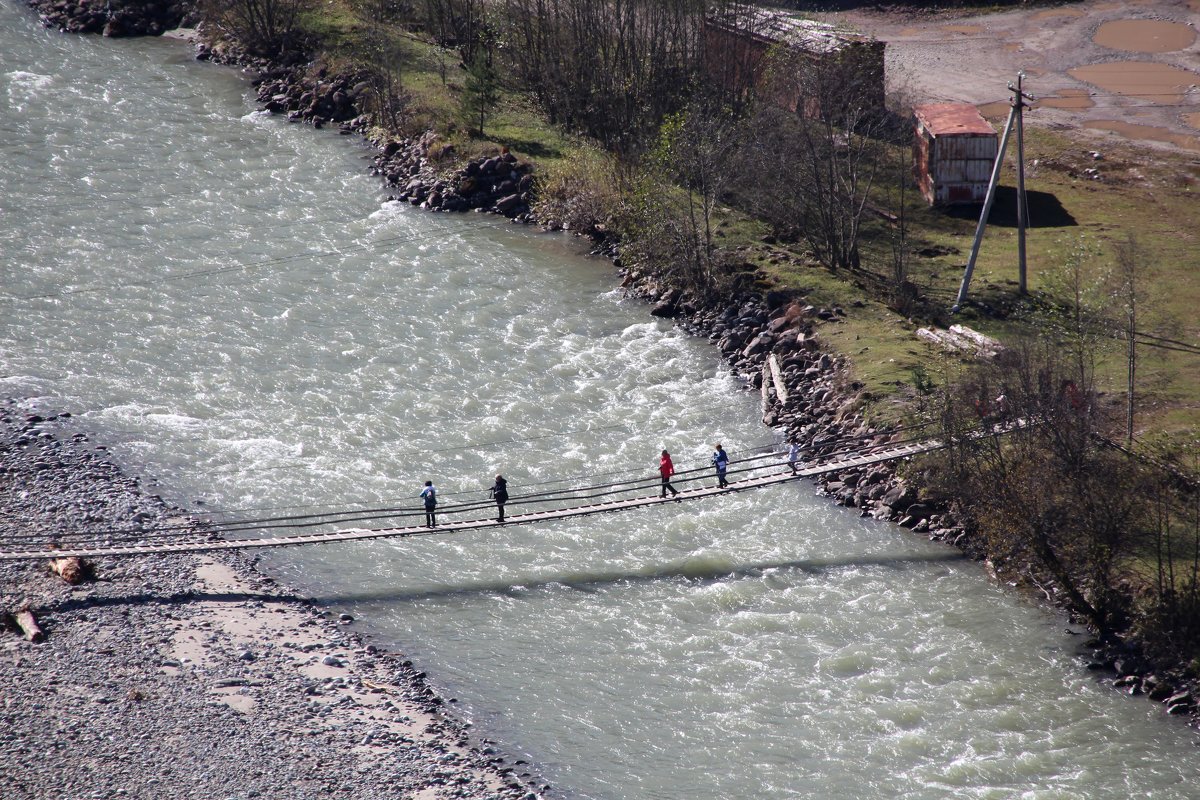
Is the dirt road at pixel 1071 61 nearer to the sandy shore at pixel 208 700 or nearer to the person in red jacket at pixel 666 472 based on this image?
the person in red jacket at pixel 666 472

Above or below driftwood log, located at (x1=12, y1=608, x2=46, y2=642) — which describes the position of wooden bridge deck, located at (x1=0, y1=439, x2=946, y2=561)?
above

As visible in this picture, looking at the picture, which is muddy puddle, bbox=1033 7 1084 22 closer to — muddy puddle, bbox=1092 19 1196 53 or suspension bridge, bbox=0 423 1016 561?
muddy puddle, bbox=1092 19 1196 53

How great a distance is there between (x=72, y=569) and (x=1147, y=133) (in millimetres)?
36942

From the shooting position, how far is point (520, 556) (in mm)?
28438

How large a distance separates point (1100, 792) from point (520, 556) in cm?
1250

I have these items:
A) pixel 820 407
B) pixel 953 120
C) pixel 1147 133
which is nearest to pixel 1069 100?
pixel 1147 133

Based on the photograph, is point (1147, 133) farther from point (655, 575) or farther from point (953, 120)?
point (655, 575)

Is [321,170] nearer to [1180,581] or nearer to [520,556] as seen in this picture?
[520,556]

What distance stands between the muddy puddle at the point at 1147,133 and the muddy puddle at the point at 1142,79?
2399mm

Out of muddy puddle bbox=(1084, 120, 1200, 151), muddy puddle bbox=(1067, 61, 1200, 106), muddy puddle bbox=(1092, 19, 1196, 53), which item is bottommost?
muddy puddle bbox=(1084, 120, 1200, 151)

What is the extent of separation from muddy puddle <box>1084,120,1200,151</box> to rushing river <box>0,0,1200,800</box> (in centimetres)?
1914

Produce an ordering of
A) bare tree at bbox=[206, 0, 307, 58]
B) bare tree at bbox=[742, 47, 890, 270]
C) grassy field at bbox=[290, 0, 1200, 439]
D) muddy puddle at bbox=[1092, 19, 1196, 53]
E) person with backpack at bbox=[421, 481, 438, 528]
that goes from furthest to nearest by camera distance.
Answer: bare tree at bbox=[206, 0, 307, 58]
muddy puddle at bbox=[1092, 19, 1196, 53]
bare tree at bbox=[742, 47, 890, 270]
grassy field at bbox=[290, 0, 1200, 439]
person with backpack at bbox=[421, 481, 438, 528]

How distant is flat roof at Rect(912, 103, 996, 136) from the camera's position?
4050 cm

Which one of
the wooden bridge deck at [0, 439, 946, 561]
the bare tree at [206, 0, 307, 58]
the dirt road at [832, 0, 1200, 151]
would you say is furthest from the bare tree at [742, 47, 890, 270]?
the bare tree at [206, 0, 307, 58]
